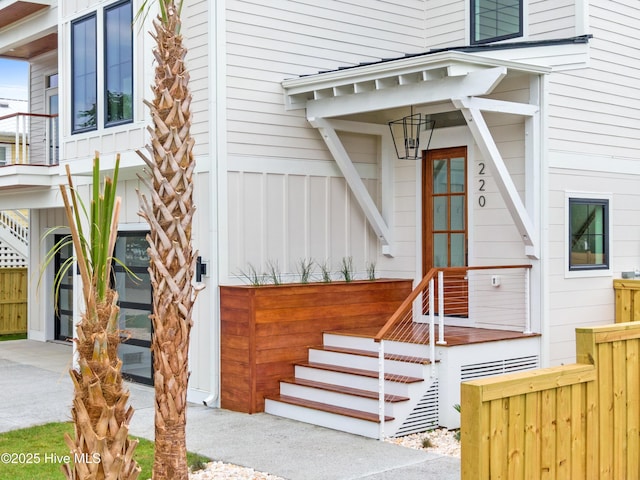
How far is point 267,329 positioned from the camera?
9.39 metres

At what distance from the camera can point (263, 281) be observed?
9.98 meters

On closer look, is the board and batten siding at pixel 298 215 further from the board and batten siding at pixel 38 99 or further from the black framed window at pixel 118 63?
the board and batten siding at pixel 38 99

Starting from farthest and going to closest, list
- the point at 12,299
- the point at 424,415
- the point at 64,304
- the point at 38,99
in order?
the point at 12,299 < the point at 38,99 < the point at 64,304 < the point at 424,415

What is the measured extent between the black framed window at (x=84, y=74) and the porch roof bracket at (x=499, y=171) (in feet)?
17.6

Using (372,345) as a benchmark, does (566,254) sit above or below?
above

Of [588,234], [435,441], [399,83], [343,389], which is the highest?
[399,83]

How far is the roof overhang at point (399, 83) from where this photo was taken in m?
8.49

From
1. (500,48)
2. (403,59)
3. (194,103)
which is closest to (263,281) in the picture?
(194,103)

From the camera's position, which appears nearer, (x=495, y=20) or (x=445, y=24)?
(x=495, y=20)

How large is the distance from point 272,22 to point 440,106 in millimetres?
2362

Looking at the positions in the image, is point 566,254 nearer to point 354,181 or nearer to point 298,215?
point 354,181

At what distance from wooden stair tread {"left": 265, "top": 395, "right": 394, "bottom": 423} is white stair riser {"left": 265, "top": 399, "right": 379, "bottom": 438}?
3 centimetres

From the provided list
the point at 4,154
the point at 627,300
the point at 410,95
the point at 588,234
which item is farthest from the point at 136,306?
the point at 4,154

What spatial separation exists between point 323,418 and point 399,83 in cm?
378
